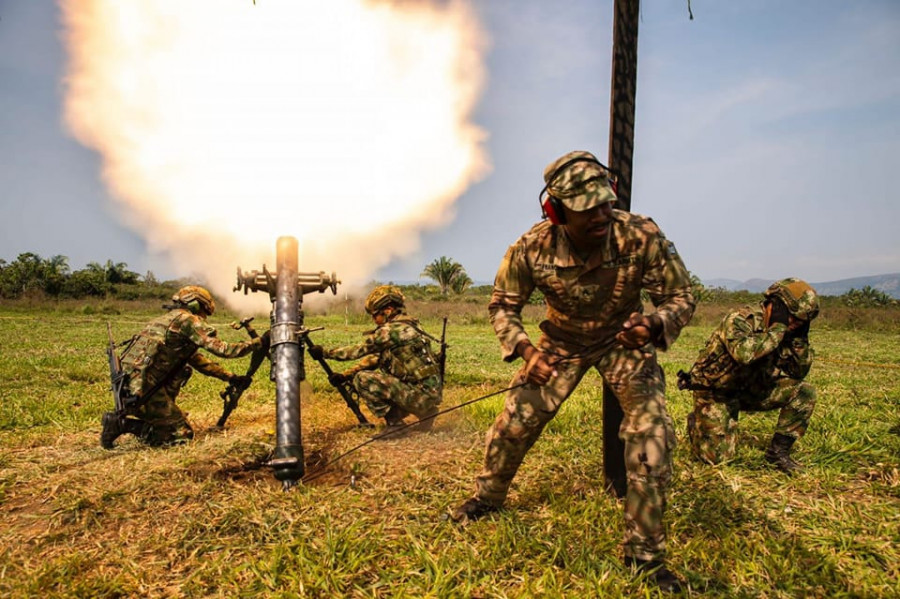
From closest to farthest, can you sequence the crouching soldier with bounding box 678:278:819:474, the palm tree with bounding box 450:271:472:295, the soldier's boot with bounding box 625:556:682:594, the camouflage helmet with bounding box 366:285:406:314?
1. the soldier's boot with bounding box 625:556:682:594
2. the crouching soldier with bounding box 678:278:819:474
3. the camouflage helmet with bounding box 366:285:406:314
4. the palm tree with bounding box 450:271:472:295

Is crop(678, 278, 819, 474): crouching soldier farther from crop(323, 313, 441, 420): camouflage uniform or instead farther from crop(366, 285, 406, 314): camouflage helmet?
crop(366, 285, 406, 314): camouflage helmet

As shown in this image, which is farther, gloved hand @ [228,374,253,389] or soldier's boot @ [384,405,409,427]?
soldier's boot @ [384,405,409,427]

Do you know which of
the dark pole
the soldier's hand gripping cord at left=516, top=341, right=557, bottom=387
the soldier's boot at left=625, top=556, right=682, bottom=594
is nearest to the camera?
A: the soldier's boot at left=625, top=556, right=682, bottom=594

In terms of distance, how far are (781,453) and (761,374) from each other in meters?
0.75

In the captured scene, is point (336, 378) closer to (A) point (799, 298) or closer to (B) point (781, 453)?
(B) point (781, 453)

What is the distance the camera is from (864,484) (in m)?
4.51

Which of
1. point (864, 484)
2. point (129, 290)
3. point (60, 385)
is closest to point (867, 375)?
point (864, 484)

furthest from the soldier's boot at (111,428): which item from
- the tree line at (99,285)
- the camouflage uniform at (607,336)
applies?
the tree line at (99,285)

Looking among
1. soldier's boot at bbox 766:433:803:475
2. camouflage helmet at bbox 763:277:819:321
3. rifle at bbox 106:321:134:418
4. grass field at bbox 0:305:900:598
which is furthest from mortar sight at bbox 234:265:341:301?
soldier's boot at bbox 766:433:803:475

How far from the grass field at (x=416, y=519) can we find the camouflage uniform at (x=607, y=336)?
405 millimetres

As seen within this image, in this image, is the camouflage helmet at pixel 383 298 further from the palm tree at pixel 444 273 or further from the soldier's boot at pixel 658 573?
the palm tree at pixel 444 273

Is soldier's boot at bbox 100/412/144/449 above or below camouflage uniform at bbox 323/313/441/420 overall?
below

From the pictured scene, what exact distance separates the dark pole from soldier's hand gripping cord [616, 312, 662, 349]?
1.09 meters

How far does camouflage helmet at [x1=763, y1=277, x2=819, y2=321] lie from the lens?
16.6ft
